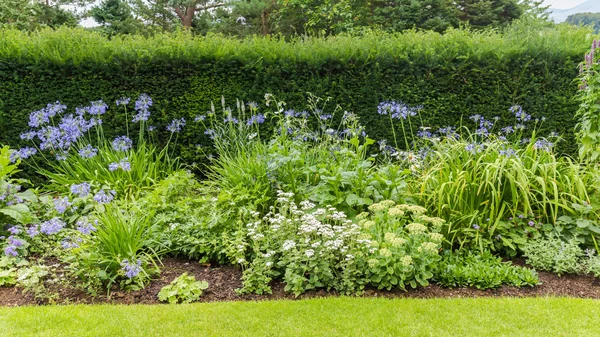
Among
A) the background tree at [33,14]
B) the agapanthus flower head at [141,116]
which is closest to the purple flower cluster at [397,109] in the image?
the agapanthus flower head at [141,116]

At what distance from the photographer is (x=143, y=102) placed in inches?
228

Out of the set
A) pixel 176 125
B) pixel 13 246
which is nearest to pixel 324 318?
pixel 13 246

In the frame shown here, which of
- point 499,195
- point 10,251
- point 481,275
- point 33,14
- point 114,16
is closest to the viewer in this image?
point 481,275

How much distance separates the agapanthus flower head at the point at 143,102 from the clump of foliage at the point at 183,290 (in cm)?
307

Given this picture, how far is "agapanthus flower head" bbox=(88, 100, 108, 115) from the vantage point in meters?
5.55

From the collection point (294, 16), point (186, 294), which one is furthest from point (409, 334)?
point (294, 16)

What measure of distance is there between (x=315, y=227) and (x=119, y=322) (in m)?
1.56

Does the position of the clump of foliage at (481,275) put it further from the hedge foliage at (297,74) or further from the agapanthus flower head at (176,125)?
the agapanthus flower head at (176,125)

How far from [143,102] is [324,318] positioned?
13.6 ft

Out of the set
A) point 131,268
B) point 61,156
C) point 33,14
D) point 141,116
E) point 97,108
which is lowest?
point 131,268

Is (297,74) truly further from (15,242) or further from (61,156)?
(15,242)

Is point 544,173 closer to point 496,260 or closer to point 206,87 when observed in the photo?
point 496,260

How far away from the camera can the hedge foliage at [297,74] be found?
19.2 ft

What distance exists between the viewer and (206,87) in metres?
6.07
